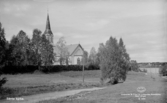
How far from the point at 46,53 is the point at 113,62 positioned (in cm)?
2598

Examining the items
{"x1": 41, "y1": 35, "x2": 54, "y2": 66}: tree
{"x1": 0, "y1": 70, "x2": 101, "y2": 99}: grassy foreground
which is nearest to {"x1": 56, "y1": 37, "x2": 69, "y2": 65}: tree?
{"x1": 41, "y1": 35, "x2": 54, "y2": 66}: tree

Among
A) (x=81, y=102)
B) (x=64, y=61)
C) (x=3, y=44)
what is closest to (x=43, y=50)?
(x=64, y=61)

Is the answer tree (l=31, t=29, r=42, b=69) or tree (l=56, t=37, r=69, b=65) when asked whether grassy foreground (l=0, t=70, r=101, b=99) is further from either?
tree (l=56, t=37, r=69, b=65)

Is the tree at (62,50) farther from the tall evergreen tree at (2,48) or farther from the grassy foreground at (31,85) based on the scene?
the tall evergreen tree at (2,48)

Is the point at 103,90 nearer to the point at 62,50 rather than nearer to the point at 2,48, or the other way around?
the point at 2,48

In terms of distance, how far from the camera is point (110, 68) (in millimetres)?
20688

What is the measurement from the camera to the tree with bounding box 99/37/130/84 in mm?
20109

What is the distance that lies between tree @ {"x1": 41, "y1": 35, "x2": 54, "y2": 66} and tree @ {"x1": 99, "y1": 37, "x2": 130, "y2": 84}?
23259 millimetres

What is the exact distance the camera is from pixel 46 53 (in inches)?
1694

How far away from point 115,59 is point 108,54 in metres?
Result: 1.11

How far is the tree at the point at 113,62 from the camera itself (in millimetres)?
20109

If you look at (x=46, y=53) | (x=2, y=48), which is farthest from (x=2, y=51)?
(x=46, y=53)

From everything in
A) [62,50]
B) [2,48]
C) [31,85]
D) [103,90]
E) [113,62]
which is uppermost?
[62,50]

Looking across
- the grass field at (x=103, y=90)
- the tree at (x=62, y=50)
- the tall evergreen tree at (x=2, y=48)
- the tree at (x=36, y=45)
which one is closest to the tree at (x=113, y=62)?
the grass field at (x=103, y=90)
